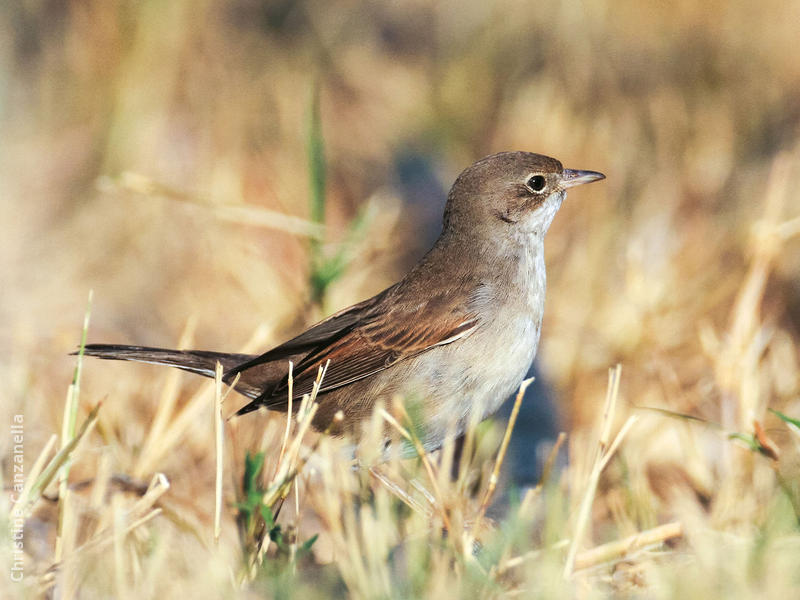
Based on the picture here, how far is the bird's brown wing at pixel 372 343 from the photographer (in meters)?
4.14

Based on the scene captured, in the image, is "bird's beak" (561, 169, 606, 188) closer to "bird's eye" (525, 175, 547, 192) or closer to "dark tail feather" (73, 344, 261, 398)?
"bird's eye" (525, 175, 547, 192)

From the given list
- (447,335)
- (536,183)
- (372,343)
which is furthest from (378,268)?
(447,335)

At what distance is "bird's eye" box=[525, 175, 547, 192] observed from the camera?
4.54 m

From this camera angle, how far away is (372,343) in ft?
14.0

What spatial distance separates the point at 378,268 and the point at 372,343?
210 centimetres

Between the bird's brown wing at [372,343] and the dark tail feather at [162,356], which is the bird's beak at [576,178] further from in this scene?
the dark tail feather at [162,356]

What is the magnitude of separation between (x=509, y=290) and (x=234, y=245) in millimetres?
2594

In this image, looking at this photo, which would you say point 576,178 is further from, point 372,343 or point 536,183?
point 372,343

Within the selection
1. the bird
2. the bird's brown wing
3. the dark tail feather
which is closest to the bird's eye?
the bird

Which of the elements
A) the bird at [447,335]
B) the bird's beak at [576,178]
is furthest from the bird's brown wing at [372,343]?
the bird's beak at [576,178]

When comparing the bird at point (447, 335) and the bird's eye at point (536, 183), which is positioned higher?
the bird's eye at point (536, 183)

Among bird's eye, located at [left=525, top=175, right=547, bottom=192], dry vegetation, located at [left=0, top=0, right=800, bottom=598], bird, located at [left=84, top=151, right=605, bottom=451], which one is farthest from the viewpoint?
bird's eye, located at [left=525, top=175, right=547, bottom=192]

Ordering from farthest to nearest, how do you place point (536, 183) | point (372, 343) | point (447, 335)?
point (536, 183) < point (372, 343) < point (447, 335)

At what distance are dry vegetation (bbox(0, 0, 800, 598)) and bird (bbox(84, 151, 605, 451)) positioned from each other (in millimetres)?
221
